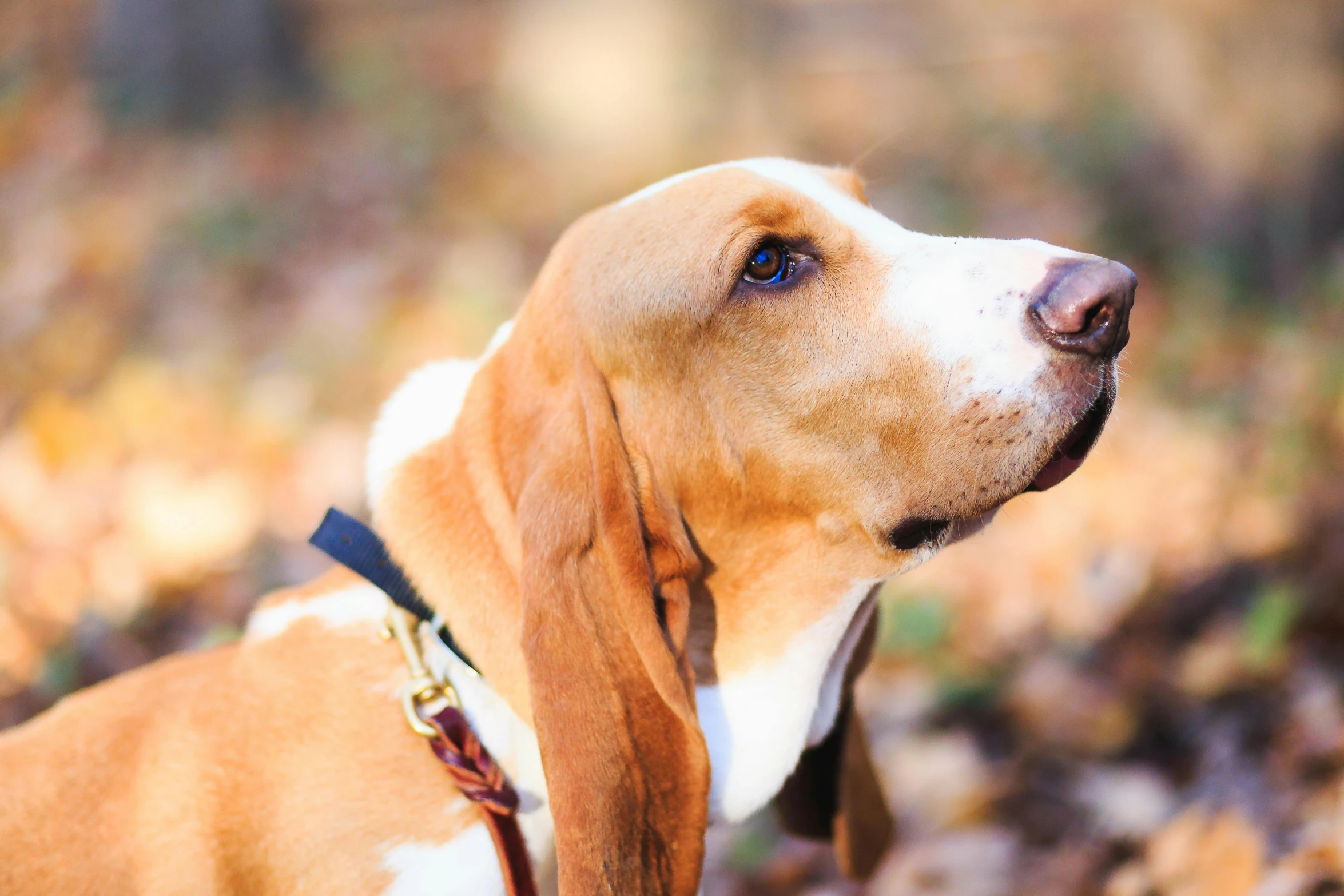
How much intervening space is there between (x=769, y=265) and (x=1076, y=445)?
0.75 meters

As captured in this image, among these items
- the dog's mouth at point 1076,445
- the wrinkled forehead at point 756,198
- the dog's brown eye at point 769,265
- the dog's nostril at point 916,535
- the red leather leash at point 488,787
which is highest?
the wrinkled forehead at point 756,198

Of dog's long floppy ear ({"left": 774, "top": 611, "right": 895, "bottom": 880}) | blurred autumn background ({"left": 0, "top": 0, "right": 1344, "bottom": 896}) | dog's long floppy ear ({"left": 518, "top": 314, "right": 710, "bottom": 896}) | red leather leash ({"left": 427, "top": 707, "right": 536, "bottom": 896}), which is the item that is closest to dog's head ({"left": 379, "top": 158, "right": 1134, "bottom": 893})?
dog's long floppy ear ({"left": 518, "top": 314, "right": 710, "bottom": 896})

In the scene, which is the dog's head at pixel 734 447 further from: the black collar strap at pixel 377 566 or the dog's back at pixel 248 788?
the dog's back at pixel 248 788

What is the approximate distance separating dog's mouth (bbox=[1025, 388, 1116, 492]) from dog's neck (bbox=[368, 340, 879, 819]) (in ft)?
1.41

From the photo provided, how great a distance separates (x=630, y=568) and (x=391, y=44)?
9.82m

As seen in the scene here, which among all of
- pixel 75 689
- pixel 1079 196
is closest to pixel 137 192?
pixel 75 689

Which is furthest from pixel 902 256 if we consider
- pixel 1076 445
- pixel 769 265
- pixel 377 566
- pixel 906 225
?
pixel 906 225

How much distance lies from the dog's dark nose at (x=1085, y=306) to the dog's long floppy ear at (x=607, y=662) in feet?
2.88

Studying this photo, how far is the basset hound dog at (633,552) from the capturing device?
2.08m

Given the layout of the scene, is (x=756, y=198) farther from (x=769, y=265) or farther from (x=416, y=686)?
(x=416, y=686)

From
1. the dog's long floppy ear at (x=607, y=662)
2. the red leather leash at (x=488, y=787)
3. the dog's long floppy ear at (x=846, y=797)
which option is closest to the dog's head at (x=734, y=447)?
the dog's long floppy ear at (x=607, y=662)

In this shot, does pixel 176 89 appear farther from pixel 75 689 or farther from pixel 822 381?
pixel 822 381

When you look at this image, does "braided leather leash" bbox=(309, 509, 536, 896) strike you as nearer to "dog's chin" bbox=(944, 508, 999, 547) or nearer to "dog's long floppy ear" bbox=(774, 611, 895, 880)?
"dog's long floppy ear" bbox=(774, 611, 895, 880)

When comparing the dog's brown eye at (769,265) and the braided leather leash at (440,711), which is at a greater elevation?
the dog's brown eye at (769,265)
